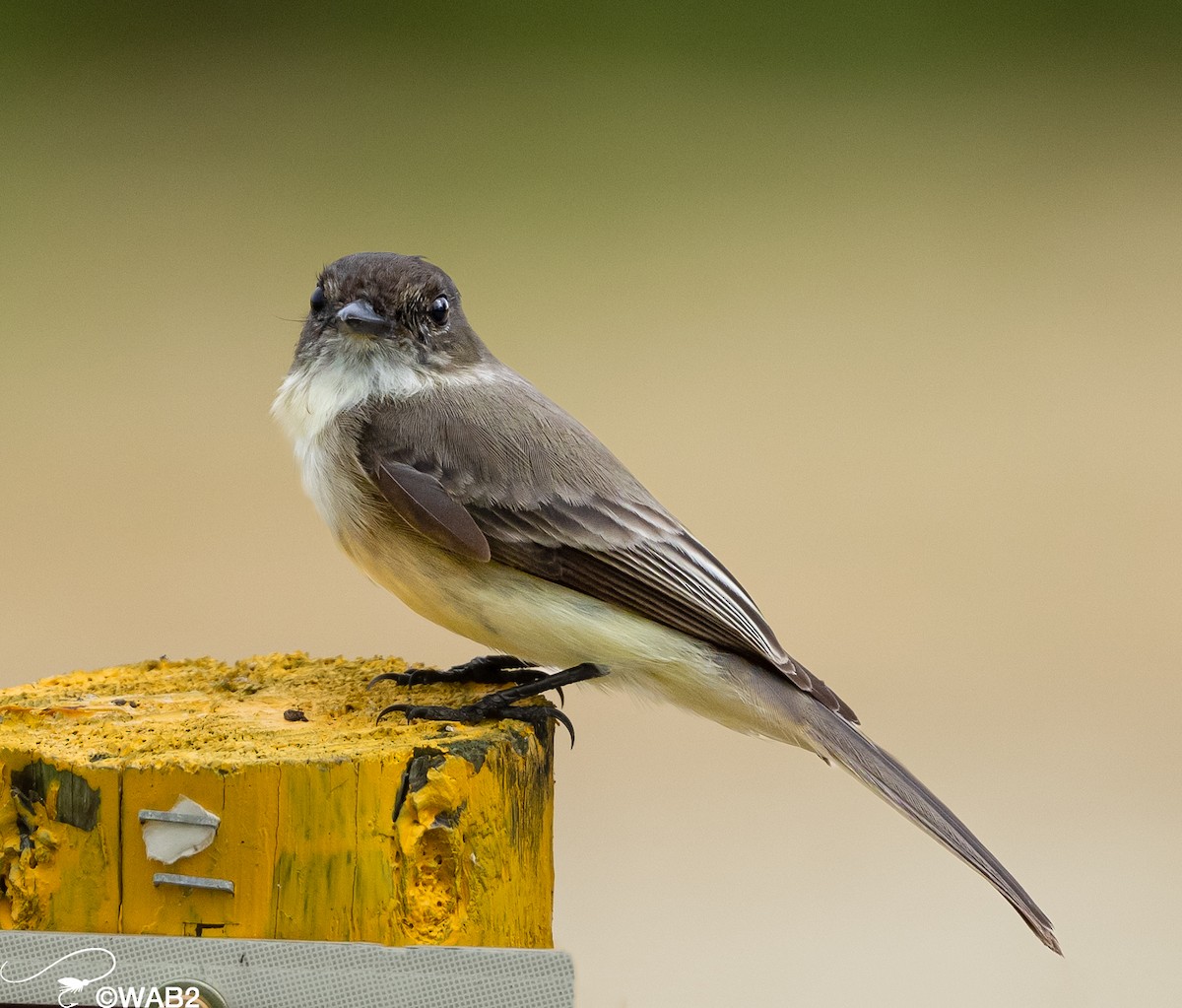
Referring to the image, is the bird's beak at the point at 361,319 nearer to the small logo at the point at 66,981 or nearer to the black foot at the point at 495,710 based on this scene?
the black foot at the point at 495,710

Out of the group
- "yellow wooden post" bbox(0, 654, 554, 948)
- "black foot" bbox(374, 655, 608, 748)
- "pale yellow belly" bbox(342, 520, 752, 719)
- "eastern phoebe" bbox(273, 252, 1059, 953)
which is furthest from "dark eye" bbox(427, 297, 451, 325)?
"yellow wooden post" bbox(0, 654, 554, 948)

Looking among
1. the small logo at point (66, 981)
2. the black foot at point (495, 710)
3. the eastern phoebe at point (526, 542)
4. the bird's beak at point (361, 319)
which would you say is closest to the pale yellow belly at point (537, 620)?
the eastern phoebe at point (526, 542)

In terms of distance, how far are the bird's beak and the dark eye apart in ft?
0.40

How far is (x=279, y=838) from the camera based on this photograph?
6.63 ft

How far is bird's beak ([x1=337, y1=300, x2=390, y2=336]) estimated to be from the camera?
9.51 ft

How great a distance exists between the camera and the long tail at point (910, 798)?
2605 millimetres

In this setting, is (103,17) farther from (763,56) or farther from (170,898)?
(170,898)

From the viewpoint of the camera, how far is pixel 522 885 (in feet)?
7.45

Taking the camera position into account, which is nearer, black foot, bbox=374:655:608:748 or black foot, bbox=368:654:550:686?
Result: black foot, bbox=374:655:608:748

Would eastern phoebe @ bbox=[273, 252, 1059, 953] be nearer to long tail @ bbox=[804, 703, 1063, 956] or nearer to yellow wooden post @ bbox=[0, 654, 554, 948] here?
long tail @ bbox=[804, 703, 1063, 956]

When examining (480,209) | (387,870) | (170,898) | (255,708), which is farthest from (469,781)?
(480,209)

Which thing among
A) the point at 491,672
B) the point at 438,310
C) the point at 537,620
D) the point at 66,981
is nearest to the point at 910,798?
the point at 537,620

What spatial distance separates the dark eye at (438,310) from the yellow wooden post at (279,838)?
105cm

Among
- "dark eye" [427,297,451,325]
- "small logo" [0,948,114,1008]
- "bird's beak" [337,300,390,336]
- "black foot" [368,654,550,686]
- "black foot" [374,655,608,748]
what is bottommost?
"small logo" [0,948,114,1008]
